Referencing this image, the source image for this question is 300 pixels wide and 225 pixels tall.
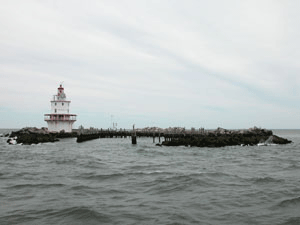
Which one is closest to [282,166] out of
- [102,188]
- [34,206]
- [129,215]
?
[102,188]

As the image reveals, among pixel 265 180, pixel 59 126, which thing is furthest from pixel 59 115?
pixel 265 180

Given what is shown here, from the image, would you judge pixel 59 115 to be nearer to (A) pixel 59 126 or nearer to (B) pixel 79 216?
(A) pixel 59 126

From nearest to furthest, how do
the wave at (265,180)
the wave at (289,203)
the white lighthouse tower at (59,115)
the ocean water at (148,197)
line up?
the ocean water at (148,197) → the wave at (289,203) → the wave at (265,180) → the white lighthouse tower at (59,115)

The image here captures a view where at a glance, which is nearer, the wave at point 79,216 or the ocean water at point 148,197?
the wave at point 79,216

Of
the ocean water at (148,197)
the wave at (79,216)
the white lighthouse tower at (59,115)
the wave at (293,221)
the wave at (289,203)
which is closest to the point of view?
the wave at (293,221)

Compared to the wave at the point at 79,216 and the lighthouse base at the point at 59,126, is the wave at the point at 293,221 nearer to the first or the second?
the wave at the point at 79,216

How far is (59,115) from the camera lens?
206 ft

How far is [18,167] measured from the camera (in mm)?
19453

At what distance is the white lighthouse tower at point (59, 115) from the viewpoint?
62344 mm

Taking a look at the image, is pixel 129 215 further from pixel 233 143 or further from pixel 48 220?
pixel 233 143

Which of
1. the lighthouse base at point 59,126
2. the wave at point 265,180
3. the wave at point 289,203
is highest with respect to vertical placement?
the lighthouse base at point 59,126

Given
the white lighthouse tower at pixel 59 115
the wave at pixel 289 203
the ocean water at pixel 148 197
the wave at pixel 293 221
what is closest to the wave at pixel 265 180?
the ocean water at pixel 148 197

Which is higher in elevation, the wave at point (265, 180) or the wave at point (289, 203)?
the wave at point (265, 180)

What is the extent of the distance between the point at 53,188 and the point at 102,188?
81.8 inches
